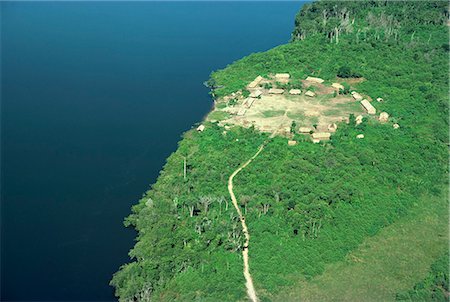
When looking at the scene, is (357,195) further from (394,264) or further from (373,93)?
(373,93)

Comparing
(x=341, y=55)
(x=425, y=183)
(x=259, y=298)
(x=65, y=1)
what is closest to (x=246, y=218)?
(x=259, y=298)

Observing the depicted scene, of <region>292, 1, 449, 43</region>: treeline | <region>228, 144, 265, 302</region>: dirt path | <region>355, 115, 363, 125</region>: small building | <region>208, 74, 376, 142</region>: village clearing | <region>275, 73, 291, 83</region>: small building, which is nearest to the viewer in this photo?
<region>228, 144, 265, 302</region>: dirt path

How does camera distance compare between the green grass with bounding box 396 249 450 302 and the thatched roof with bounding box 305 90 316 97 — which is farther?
the thatched roof with bounding box 305 90 316 97

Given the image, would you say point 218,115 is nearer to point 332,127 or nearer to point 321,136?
point 321,136

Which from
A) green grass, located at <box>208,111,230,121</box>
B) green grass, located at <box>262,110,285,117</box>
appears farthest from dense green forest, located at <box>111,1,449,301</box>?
green grass, located at <box>262,110,285,117</box>

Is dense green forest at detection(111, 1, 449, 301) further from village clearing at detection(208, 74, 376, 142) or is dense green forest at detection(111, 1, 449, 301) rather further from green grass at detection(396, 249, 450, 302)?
village clearing at detection(208, 74, 376, 142)
